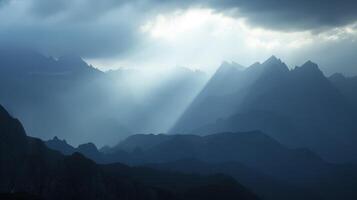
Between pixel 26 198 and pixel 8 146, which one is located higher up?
pixel 8 146

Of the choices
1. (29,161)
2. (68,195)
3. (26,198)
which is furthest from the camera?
(29,161)

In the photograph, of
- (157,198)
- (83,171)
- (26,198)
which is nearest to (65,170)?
(83,171)

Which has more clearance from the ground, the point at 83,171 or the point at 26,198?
the point at 83,171

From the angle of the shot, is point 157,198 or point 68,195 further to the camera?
point 157,198

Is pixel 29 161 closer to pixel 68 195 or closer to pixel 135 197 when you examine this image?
pixel 68 195

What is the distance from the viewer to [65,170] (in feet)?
623

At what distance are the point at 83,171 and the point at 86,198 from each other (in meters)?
10.1

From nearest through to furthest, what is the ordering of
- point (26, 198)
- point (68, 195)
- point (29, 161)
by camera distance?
point (26, 198)
point (68, 195)
point (29, 161)

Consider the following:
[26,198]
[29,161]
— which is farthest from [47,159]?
[26,198]

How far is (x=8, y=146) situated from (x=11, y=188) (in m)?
17.3

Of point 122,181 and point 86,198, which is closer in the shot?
point 86,198

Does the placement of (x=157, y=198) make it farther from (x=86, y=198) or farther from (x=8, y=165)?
(x=8, y=165)

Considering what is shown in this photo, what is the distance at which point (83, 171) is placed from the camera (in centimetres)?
19000

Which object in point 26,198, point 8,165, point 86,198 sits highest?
point 8,165
